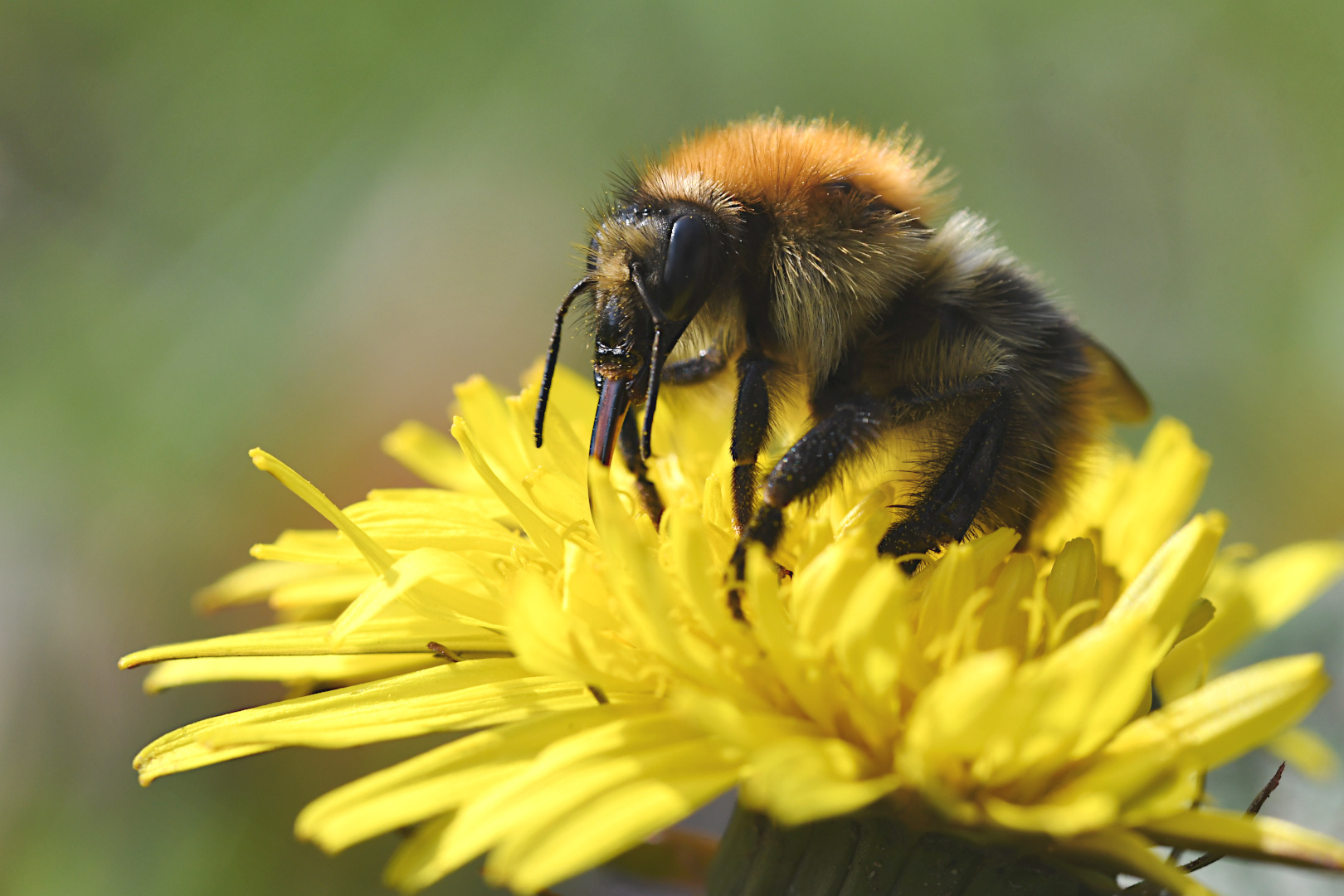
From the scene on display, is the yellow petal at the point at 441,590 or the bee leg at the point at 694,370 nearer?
the yellow petal at the point at 441,590

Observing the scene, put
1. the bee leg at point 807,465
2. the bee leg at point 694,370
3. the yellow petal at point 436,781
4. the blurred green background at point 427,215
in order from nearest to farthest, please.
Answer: the yellow petal at point 436,781 → the bee leg at point 807,465 → the bee leg at point 694,370 → the blurred green background at point 427,215

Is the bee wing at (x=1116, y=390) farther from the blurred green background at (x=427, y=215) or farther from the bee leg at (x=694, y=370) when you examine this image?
the blurred green background at (x=427, y=215)

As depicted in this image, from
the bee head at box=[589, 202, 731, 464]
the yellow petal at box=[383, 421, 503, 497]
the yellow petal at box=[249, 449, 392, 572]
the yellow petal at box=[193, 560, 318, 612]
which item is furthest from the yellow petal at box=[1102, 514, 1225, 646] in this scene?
the yellow petal at box=[193, 560, 318, 612]

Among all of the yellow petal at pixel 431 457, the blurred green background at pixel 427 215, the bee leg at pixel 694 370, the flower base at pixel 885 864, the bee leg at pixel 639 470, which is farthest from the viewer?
the blurred green background at pixel 427 215

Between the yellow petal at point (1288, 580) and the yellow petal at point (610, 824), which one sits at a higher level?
the yellow petal at point (1288, 580)

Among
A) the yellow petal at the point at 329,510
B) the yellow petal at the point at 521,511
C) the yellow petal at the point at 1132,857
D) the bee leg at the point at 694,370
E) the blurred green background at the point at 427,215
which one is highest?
the blurred green background at the point at 427,215

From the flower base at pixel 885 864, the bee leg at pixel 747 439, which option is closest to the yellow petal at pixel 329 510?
the bee leg at pixel 747 439

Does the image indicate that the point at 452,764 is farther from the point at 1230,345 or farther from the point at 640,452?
the point at 1230,345
